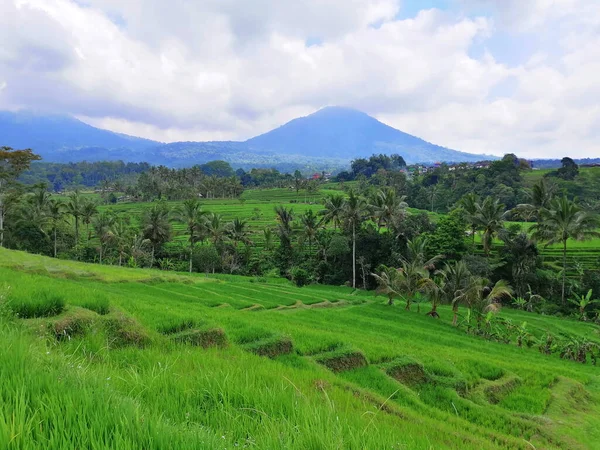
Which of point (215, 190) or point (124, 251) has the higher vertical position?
point (215, 190)

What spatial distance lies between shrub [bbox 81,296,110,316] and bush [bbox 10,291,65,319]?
1.53 feet

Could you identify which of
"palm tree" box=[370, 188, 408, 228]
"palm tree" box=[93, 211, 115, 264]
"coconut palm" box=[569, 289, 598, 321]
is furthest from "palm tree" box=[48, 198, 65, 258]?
"coconut palm" box=[569, 289, 598, 321]

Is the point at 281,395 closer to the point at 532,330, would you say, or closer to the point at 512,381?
the point at 512,381

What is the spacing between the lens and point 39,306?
5.94m

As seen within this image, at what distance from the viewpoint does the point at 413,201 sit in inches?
3824

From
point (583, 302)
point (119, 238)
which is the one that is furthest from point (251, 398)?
point (119, 238)

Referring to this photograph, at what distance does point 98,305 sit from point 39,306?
91cm

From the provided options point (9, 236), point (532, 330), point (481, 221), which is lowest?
point (532, 330)

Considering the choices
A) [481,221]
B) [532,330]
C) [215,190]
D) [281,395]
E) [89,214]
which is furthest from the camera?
[215,190]

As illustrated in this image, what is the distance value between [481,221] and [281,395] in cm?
4413

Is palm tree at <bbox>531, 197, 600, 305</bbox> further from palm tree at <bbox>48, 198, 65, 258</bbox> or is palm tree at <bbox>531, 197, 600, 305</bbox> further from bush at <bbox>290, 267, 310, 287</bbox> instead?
palm tree at <bbox>48, 198, 65, 258</bbox>

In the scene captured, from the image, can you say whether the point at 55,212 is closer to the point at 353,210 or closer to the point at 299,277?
the point at 299,277

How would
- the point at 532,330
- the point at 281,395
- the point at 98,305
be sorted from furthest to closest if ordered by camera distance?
the point at 532,330 < the point at 98,305 < the point at 281,395

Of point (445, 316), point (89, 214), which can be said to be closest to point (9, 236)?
point (89, 214)
